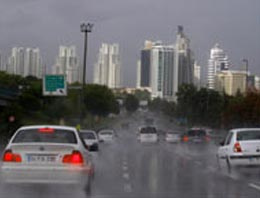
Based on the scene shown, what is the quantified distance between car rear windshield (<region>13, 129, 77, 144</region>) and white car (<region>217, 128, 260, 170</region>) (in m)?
9.80

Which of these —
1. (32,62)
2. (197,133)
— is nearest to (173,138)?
(197,133)

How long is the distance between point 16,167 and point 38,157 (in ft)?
1.66

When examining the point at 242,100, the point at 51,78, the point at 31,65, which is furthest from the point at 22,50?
the point at 51,78

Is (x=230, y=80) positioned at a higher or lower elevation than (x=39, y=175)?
higher

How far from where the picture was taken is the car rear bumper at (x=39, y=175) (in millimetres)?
15914

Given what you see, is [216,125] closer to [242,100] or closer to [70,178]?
[242,100]

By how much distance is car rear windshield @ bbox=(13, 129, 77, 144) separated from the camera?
55.4 feet

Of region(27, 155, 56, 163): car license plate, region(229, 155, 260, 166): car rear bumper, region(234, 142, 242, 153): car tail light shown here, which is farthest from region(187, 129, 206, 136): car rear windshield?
region(27, 155, 56, 163): car license plate

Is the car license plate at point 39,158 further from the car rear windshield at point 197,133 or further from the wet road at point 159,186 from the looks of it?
the car rear windshield at point 197,133

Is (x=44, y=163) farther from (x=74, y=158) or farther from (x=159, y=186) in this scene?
(x=159, y=186)

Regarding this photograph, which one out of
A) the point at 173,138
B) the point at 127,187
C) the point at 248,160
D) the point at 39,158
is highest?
the point at 39,158

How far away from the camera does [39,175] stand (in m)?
15.9

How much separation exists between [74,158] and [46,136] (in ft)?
3.80

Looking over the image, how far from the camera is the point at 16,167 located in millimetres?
15961
